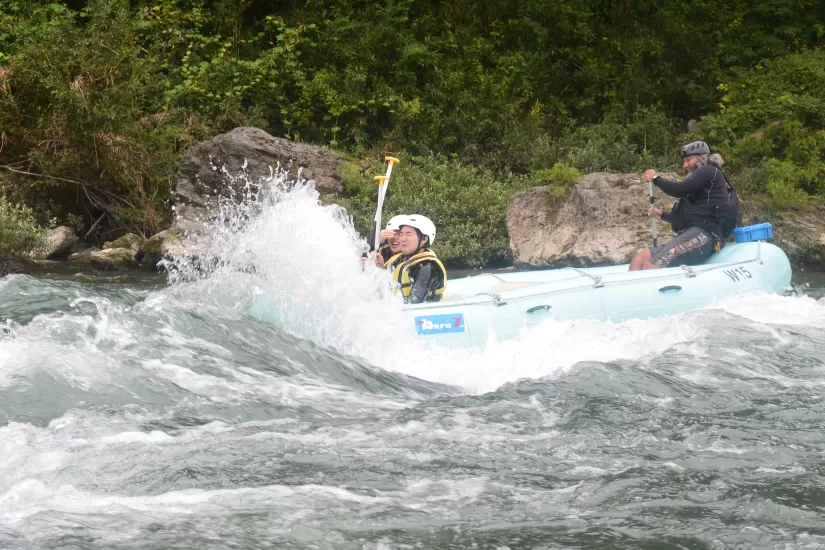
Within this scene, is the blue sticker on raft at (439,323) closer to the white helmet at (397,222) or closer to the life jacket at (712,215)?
the white helmet at (397,222)

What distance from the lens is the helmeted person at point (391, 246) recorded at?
260 inches

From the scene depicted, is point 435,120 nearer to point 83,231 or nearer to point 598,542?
point 83,231

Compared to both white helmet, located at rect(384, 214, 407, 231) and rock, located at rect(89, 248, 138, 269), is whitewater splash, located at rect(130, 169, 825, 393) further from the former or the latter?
rock, located at rect(89, 248, 138, 269)

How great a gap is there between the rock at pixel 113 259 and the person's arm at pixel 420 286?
6.09 meters

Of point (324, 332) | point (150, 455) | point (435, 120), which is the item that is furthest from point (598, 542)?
point (435, 120)

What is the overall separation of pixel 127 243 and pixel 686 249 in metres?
7.20

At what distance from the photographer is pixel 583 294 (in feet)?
22.8

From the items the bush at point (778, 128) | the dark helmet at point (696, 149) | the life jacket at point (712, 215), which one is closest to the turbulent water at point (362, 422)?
the life jacket at point (712, 215)

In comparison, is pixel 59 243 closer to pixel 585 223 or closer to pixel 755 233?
pixel 585 223

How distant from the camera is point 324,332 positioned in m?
6.17

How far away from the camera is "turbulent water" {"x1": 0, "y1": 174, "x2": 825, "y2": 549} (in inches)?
135

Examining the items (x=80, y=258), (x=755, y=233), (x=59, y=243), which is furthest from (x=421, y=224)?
(x=59, y=243)

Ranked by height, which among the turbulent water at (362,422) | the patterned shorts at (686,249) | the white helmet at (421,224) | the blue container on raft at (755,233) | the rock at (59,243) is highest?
the white helmet at (421,224)

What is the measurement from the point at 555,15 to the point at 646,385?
1195cm
